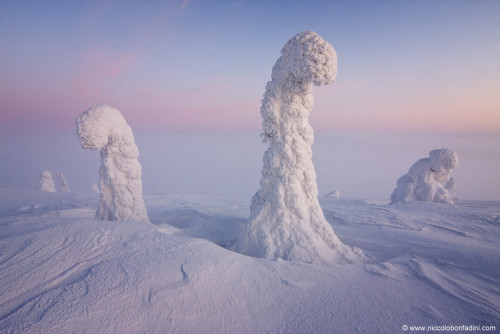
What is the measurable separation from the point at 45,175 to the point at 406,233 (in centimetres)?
1934

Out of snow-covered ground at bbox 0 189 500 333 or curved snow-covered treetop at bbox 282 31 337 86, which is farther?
curved snow-covered treetop at bbox 282 31 337 86

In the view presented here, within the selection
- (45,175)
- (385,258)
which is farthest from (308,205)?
(45,175)

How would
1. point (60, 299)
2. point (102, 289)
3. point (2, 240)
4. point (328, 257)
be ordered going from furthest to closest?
point (328, 257) → point (2, 240) → point (102, 289) → point (60, 299)

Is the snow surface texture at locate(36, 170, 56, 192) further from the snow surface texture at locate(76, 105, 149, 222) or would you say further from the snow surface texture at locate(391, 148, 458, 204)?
the snow surface texture at locate(391, 148, 458, 204)

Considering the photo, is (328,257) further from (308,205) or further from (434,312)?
(434,312)

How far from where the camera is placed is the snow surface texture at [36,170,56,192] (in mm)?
14492

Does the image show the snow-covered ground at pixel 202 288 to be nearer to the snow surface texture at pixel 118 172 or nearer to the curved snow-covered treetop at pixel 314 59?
the snow surface texture at pixel 118 172

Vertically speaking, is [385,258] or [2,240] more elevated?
[2,240]

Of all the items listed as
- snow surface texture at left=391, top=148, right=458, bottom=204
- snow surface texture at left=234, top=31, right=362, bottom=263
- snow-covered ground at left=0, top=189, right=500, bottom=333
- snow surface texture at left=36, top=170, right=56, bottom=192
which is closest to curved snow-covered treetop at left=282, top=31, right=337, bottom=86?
snow surface texture at left=234, top=31, right=362, bottom=263

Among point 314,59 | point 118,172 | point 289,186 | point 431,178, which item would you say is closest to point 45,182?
point 118,172

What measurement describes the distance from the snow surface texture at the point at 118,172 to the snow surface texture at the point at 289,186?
2.76 metres

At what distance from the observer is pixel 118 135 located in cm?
494

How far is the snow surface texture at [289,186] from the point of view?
3.70 m

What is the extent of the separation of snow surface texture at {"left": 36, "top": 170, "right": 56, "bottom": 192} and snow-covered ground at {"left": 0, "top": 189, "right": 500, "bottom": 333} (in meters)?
14.5
